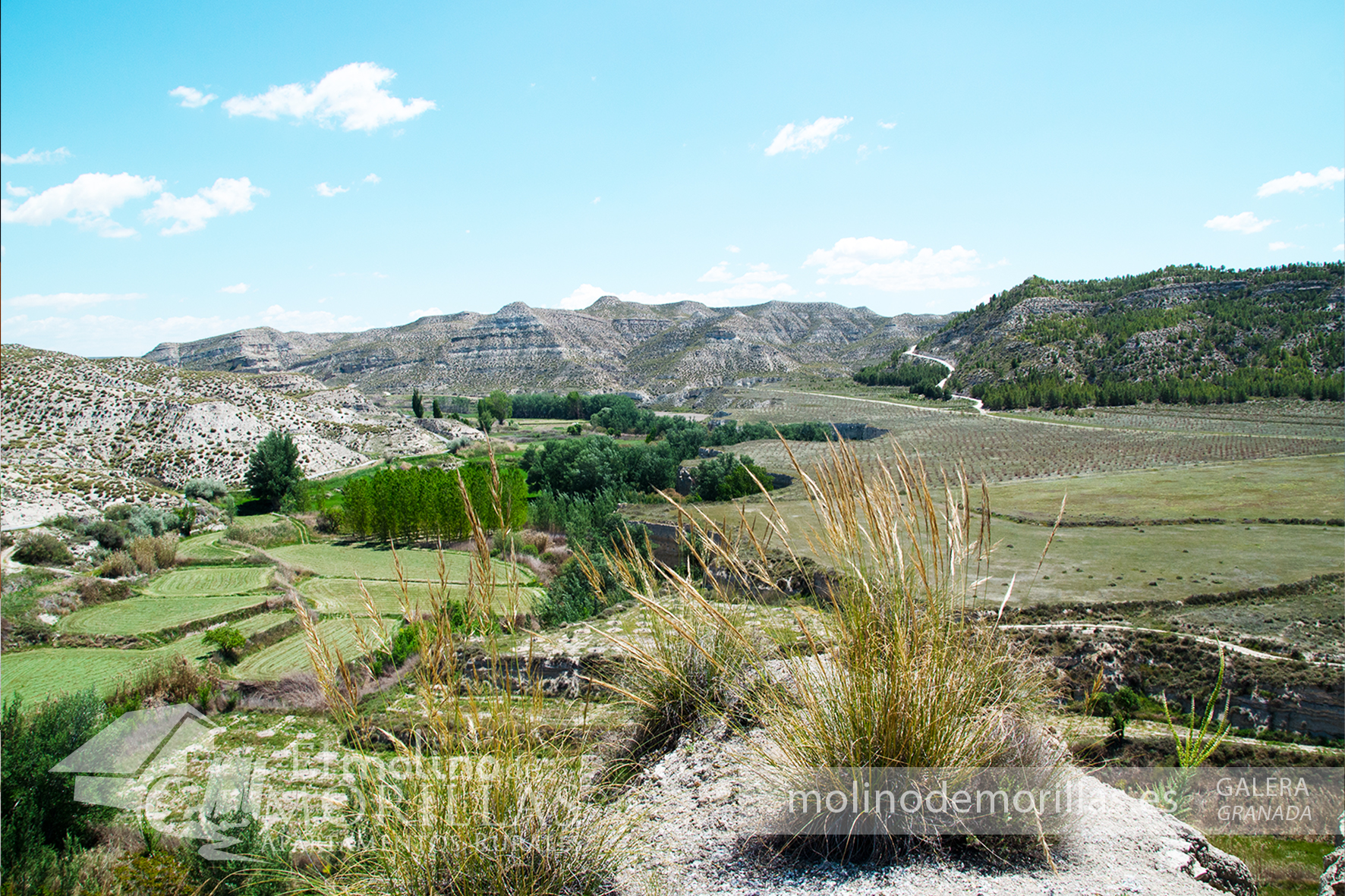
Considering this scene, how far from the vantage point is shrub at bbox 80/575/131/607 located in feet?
68.2

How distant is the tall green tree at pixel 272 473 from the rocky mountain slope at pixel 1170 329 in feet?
214

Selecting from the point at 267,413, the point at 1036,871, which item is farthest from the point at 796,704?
the point at 267,413

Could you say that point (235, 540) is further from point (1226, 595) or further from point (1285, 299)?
point (1285, 299)

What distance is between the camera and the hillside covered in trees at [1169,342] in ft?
175

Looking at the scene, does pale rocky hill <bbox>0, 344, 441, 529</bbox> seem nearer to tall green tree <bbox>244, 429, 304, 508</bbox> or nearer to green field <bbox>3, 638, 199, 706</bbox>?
tall green tree <bbox>244, 429, 304, 508</bbox>

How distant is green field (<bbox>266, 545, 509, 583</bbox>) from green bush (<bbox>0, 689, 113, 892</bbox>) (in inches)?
567

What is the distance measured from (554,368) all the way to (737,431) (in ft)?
257

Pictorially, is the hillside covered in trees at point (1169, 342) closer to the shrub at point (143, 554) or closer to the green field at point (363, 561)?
the green field at point (363, 561)

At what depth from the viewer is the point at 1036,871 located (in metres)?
2.47

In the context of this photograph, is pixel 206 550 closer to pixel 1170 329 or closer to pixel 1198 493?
pixel 1198 493

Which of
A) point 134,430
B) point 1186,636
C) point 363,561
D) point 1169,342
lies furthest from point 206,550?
point 1169,342

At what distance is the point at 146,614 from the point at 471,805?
2273 cm

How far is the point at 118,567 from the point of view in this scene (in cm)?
2409

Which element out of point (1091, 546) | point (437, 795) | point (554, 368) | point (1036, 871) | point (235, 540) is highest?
point (554, 368)
